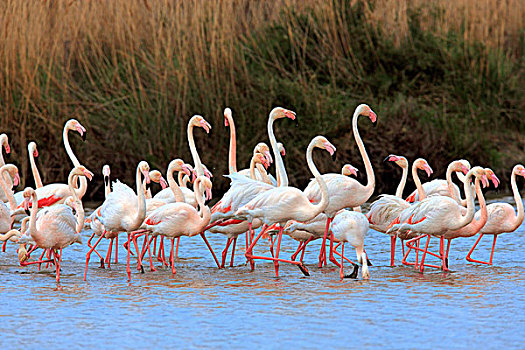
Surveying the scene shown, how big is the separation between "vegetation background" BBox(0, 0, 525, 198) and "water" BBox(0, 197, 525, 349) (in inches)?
162

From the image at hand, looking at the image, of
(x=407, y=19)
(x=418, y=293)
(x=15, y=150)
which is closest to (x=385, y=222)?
(x=418, y=293)

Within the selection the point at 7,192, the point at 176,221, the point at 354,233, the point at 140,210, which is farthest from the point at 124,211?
the point at 354,233

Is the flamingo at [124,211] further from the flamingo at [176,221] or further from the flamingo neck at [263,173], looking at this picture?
the flamingo neck at [263,173]

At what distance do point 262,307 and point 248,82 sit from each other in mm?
6847

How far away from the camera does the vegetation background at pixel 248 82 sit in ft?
41.1

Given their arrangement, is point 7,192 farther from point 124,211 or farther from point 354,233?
point 354,233

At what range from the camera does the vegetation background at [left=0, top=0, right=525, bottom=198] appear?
41.1 ft

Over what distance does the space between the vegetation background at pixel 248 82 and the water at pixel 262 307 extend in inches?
162

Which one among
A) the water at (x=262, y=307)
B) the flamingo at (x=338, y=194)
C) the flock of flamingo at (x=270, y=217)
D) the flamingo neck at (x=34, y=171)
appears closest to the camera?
the water at (x=262, y=307)

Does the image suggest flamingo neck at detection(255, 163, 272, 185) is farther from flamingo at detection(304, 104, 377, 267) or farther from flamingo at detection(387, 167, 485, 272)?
flamingo at detection(387, 167, 485, 272)

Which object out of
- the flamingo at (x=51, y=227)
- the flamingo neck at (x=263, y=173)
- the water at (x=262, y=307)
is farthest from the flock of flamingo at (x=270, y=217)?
the flamingo neck at (x=263, y=173)

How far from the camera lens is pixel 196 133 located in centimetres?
1289

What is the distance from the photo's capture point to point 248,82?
42.7 ft

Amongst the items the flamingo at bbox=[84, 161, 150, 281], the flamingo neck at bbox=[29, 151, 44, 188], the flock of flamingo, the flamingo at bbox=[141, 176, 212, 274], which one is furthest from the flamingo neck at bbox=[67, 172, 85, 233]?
the flamingo neck at bbox=[29, 151, 44, 188]
